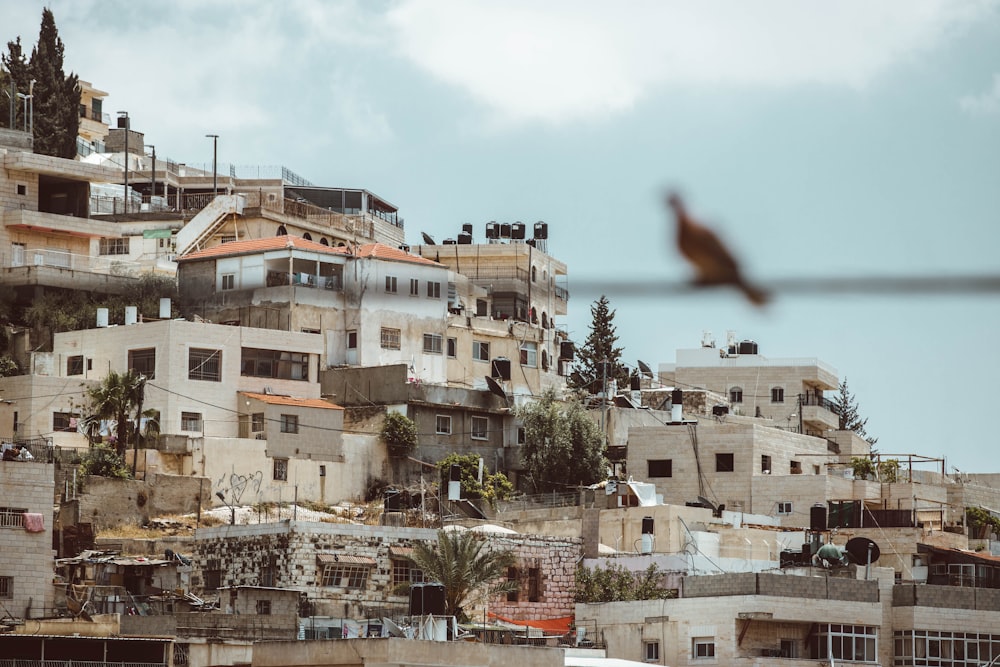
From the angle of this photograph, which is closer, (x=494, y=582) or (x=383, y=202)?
(x=494, y=582)

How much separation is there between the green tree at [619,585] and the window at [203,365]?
16748 mm

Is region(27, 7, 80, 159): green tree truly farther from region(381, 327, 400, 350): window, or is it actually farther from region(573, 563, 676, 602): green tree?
region(573, 563, 676, 602): green tree

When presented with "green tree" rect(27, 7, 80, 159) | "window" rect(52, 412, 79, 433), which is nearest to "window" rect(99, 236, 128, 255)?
"green tree" rect(27, 7, 80, 159)

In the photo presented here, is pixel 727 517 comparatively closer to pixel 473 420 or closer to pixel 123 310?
pixel 473 420

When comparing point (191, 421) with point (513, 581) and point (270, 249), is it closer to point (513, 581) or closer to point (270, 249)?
point (270, 249)

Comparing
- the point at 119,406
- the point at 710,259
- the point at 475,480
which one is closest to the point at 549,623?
the point at 475,480

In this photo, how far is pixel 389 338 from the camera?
62312 millimetres

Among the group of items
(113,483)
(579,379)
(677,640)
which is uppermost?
(579,379)

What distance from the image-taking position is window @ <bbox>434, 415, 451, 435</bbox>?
58.4 m

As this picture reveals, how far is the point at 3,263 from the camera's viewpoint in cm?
6425

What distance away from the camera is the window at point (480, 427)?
196 feet

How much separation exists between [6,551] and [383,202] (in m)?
51.0

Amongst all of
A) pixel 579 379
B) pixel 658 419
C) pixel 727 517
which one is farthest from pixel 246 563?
pixel 579 379

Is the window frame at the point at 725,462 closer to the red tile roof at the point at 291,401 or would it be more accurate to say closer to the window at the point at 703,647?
the red tile roof at the point at 291,401
